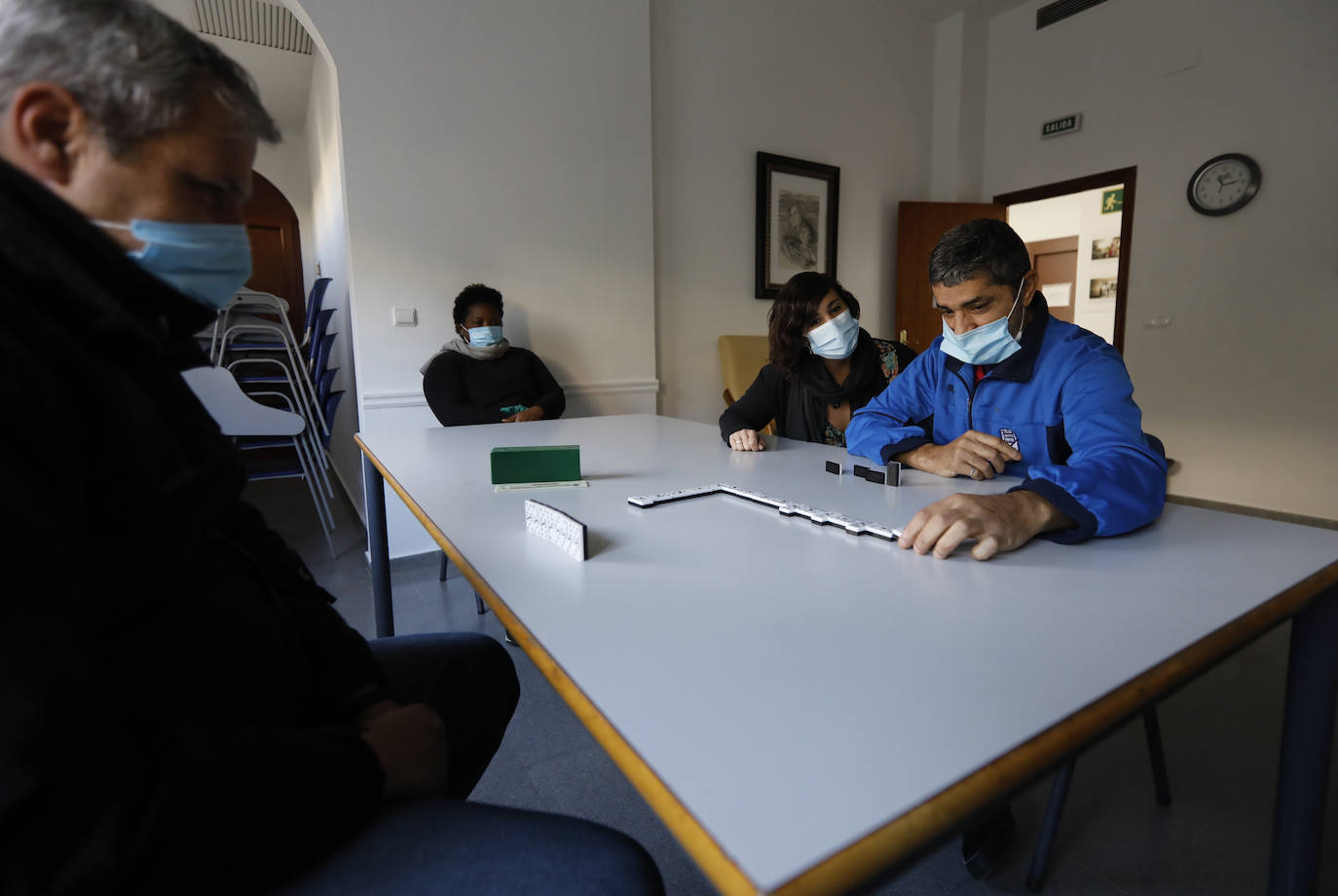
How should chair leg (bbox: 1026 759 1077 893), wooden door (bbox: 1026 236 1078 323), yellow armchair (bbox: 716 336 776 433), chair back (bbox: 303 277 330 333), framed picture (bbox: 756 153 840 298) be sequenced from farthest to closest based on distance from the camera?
wooden door (bbox: 1026 236 1078 323), chair back (bbox: 303 277 330 333), framed picture (bbox: 756 153 840 298), yellow armchair (bbox: 716 336 776 433), chair leg (bbox: 1026 759 1077 893)

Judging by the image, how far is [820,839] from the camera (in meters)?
0.39

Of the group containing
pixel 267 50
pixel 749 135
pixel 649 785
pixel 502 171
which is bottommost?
pixel 649 785

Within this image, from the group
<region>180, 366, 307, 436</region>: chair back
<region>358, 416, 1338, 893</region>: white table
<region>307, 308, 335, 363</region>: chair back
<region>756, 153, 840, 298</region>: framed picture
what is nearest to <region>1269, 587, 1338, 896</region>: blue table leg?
<region>358, 416, 1338, 893</region>: white table

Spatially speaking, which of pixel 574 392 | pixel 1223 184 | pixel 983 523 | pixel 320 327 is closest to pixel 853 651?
pixel 983 523

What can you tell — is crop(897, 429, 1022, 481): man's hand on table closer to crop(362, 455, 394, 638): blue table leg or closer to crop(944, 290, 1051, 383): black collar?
crop(944, 290, 1051, 383): black collar

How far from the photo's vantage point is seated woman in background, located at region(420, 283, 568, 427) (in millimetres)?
2994

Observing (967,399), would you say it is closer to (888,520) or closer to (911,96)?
(888,520)

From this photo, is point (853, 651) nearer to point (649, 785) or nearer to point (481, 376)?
point (649, 785)

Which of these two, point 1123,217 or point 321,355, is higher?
point 1123,217

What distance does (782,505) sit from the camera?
1106 millimetres

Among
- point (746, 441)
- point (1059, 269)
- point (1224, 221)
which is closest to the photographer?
point (746, 441)

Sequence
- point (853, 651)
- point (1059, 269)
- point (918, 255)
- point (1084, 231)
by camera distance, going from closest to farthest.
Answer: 1. point (853, 651)
2. point (918, 255)
3. point (1084, 231)
4. point (1059, 269)

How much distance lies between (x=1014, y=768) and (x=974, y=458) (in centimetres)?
97

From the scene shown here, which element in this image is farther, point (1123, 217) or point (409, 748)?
point (1123, 217)
